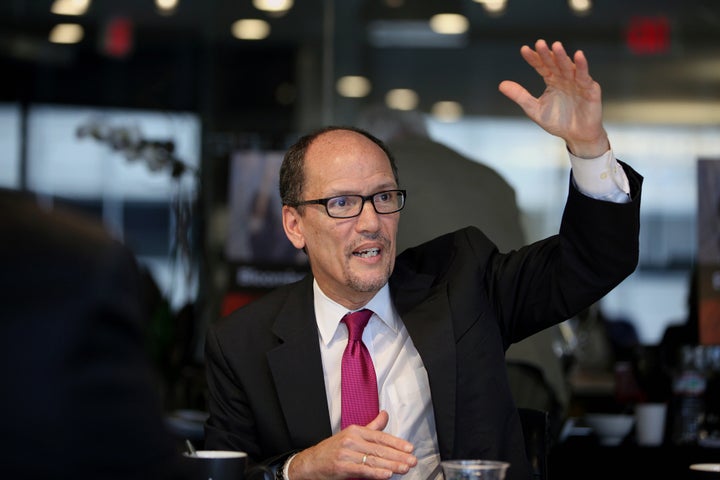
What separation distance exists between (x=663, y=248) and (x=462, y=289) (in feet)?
11.5

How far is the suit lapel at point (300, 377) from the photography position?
2.15 meters

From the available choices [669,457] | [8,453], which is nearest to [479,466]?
[8,453]

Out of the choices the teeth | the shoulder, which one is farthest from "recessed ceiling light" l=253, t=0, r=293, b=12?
the teeth

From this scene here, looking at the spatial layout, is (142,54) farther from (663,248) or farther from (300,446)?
(300,446)

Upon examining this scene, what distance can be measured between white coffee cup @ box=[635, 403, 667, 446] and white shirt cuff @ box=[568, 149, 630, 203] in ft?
5.31

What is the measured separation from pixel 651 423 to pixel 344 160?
1.72m

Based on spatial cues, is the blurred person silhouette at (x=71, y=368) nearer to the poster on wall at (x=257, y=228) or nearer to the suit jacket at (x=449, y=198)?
the suit jacket at (x=449, y=198)

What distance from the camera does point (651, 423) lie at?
3.55 metres

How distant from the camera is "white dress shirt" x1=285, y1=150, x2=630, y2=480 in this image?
2.09m

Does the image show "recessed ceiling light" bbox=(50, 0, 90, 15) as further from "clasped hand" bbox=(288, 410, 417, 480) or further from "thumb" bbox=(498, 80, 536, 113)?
"clasped hand" bbox=(288, 410, 417, 480)

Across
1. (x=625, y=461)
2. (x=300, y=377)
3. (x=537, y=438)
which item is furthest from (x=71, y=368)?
(x=625, y=461)

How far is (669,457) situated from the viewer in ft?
10.5

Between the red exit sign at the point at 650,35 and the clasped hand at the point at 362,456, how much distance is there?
4146 millimetres

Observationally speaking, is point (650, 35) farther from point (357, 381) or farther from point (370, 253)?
point (357, 381)
